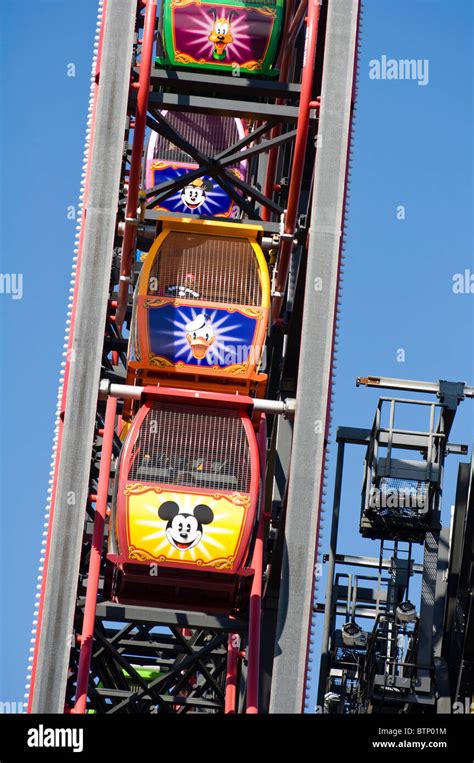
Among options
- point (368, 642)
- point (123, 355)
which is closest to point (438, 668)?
point (368, 642)

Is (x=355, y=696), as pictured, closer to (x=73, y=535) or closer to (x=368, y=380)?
(x=368, y=380)

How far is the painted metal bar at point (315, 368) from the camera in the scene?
19.8 m

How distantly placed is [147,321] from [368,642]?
36.0 feet

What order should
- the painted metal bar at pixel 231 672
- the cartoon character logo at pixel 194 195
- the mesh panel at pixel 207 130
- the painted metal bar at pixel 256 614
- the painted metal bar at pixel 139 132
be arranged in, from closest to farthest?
the painted metal bar at pixel 256 614 → the painted metal bar at pixel 139 132 → the painted metal bar at pixel 231 672 → the mesh panel at pixel 207 130 → the cartoon character logo at pixel 194 195

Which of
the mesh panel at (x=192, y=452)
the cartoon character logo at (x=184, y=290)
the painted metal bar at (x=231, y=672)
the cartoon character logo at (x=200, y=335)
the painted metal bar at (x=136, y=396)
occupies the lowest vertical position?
the painted metal bar at (x=231, y=672)

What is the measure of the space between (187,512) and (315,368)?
225 cm

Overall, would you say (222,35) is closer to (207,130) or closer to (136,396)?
(207,130)

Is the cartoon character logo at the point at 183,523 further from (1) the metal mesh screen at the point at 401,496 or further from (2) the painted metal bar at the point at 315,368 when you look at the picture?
(1) the metal mesh screen at the point at 401,496

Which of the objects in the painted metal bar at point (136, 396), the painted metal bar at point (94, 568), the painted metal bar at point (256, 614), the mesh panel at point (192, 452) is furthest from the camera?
the painted metal bar at point (136, 396)

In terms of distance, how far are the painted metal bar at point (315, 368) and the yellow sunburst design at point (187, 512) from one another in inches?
27.5

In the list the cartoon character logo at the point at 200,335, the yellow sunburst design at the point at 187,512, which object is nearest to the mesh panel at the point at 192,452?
the yellow sunburst design at the point at 187,512

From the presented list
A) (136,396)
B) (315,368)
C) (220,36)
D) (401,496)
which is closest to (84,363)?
(136,396)

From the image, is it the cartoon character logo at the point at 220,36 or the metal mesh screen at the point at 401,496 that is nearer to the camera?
the cartoon character logo at the point at 220,36

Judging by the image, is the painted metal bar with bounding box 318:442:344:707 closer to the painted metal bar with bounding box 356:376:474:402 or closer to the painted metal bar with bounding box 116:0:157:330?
the painted metal bar with bounding box 356:376:474:402
